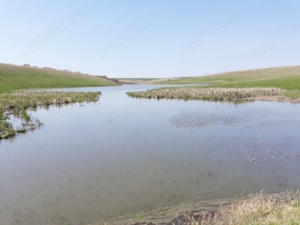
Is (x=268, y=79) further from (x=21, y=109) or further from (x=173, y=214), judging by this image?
(x=173, y=214)

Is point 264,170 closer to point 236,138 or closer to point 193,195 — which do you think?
point 193,195

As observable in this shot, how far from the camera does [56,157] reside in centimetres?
1339

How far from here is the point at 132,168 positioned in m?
11.5

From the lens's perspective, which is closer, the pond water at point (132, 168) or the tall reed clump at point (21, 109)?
the pond water at point (132, 168)

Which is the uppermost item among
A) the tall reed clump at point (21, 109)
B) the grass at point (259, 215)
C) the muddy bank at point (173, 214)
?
the tall reed clump at point (21, 109)

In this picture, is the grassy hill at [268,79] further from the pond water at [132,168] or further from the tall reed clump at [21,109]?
the pond water at [132,168]

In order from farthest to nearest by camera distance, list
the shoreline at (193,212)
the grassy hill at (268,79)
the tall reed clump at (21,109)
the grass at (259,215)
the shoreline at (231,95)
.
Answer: the grassy hill at (268,79) → the shoreline at (231,95) → the tall reed clump at (21,109) → the shoreline at (193,212) → the grass at (259,215)

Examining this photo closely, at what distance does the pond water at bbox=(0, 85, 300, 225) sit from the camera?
8.47 metres

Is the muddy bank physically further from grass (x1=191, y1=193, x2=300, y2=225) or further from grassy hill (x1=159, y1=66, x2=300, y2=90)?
grassy hill (x1=159, y1=66, x2=300, y2=90)

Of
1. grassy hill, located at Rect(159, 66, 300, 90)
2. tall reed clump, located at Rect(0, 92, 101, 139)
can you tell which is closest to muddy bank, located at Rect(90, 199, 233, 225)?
tall reed clump, located at Rect(0, 92, 101, 139)

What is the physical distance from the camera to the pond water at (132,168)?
847 cm

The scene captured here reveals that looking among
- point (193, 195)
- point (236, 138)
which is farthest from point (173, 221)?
point (236, 138)

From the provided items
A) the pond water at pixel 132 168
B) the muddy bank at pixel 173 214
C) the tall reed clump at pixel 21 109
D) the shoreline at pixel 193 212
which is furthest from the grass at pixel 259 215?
the tall reed clump at pixel 21 109

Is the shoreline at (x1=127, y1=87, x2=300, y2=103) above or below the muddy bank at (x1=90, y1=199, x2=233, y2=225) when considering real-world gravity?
above
